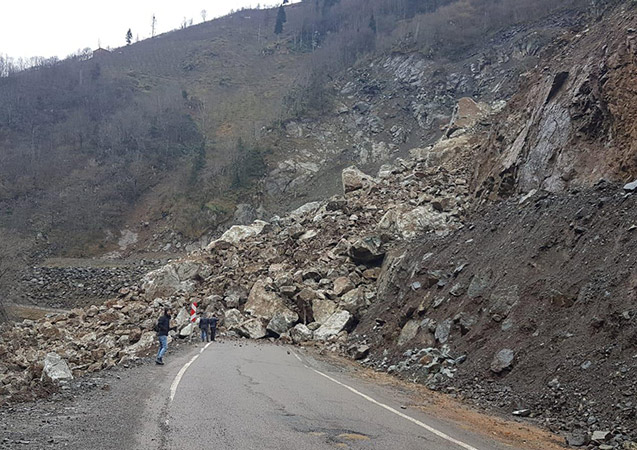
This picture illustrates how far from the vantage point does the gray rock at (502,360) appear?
9007 millimetres

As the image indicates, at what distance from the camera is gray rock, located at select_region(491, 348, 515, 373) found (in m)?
9.01

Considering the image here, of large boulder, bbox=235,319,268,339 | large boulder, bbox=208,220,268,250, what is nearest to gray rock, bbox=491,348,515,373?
large boulder, bbox=235,319,268,339

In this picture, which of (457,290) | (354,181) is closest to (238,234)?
(354,181)

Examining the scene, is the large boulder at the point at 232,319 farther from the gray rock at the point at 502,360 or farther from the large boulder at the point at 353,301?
the gray rock at the point at 502,360

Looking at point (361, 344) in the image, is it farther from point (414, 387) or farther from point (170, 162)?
point (170, 162)

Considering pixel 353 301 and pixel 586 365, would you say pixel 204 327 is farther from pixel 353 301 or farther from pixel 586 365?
pixel 586 365

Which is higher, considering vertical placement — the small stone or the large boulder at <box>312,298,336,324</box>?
the small stone

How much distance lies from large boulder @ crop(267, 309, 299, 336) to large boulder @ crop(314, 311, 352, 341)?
1.68 m

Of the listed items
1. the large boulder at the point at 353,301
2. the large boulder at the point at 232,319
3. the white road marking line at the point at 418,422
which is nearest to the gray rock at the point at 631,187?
the white road marking line at the point at 418,422

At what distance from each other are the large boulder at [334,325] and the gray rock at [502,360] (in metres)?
7.74

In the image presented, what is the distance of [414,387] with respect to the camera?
10.3 meters

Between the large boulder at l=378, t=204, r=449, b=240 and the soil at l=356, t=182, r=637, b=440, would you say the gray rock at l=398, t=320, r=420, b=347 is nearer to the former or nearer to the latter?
the soil at l=356, t=182, r=637, b=440

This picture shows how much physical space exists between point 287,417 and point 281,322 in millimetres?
11767

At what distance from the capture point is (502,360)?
30.0 ft
